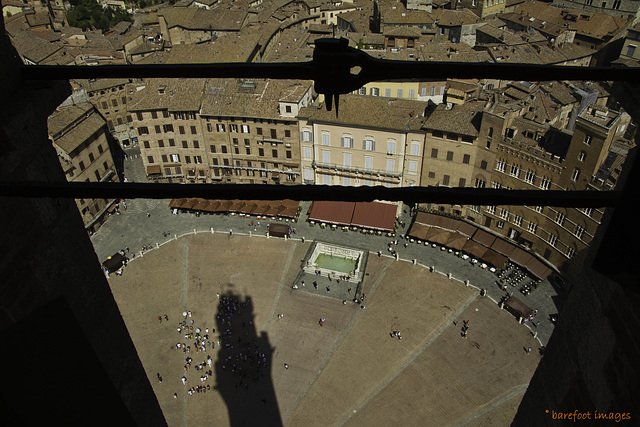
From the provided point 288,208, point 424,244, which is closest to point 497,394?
point 424,244

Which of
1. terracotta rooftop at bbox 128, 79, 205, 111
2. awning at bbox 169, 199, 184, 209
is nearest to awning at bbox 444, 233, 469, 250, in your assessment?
awning at bbox 169, 199, 184, 209

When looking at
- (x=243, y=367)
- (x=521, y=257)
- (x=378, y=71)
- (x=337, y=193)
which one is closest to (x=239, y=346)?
(x=243, y=367)

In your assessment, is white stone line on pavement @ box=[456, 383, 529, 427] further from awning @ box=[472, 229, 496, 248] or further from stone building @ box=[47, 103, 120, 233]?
stone building @ box=[47, 103, 120, 233]

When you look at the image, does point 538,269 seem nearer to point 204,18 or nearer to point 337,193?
point 337,193

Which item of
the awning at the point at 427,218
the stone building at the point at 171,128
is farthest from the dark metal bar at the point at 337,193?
the stone building at the point at 171,128

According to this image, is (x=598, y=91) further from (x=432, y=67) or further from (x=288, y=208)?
(x=432, y=67)

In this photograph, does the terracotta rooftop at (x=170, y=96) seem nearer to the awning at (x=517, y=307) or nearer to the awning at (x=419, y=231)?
the awning at (x=419, y=231)
